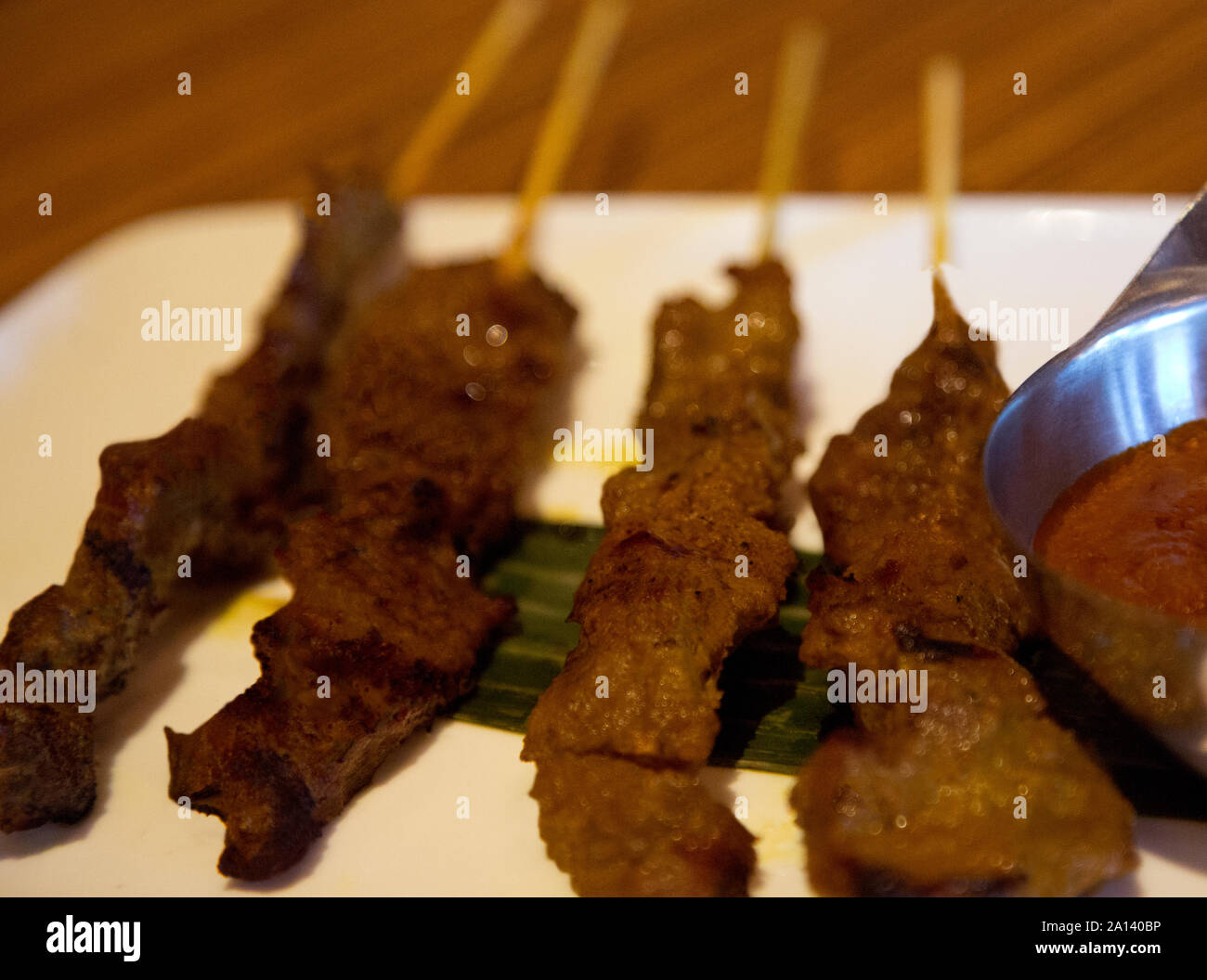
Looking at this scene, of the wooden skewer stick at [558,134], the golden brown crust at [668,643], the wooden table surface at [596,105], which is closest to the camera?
Result: the golden brown crust at [668,643]

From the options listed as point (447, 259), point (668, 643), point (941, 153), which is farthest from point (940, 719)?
point (447, 259)

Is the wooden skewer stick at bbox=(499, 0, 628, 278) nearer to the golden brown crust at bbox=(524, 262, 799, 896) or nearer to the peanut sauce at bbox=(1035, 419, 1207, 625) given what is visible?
the golden brown crust at bbox=(524, 262, 799, 896)

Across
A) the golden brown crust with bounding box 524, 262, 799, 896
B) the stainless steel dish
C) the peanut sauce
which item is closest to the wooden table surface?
the stainless steel dish

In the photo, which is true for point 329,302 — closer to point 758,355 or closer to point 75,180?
point 758,355

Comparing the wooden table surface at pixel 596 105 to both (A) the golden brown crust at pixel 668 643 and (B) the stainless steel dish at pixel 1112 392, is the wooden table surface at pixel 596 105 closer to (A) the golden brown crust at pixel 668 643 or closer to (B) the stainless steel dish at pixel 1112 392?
(B) the stainless steel dish at pixel 1112 392

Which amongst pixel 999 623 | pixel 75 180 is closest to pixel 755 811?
pixel 999 623

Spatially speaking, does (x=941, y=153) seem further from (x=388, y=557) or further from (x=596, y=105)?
(x=388, y=557)

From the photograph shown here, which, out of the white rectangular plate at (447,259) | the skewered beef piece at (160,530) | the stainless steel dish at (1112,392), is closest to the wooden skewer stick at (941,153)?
the white rectangular plate at (447,259)
